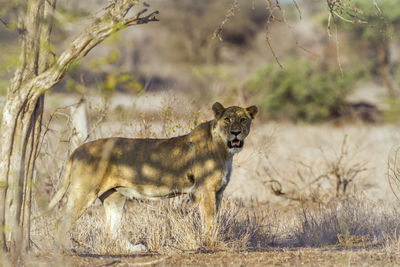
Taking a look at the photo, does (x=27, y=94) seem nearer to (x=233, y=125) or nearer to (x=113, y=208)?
(x=113, y=208)

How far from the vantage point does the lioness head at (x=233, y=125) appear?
6.70 m

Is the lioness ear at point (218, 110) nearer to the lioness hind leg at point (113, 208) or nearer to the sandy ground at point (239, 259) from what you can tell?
the lioness hind leg at point (113, 208)

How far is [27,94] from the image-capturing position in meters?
5.57

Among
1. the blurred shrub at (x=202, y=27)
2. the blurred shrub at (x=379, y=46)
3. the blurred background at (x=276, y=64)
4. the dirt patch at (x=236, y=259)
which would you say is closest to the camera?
the dirt patch at (x=236, y=259)

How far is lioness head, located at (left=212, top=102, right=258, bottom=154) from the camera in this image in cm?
Answer: 670

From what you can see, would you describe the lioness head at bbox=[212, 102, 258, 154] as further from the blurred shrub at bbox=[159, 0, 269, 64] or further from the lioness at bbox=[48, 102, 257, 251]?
the blurred shrub at bbox=[159, 0, 269, 64]

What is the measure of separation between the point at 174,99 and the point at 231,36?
27806 mm

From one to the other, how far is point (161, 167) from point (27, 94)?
75.3 inches

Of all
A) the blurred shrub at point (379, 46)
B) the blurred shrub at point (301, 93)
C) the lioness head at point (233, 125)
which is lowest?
the lioness head at point (233, 125)

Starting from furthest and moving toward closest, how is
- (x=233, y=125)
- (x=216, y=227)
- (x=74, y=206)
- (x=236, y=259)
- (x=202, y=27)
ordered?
(x=202, y=27) < (x=233, y=125) < (x=216, y=227) < (x=74, y=206) < (x=236, y=259)

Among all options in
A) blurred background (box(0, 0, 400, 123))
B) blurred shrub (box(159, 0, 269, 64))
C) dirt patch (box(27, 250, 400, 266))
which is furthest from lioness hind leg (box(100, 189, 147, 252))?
blurred shrub (box(159, 0, 269, 64))

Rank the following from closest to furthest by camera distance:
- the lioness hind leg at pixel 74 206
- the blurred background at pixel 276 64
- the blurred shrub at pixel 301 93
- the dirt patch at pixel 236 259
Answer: the dirt patch at pixel 236 259 < the lioness hind leg at pixel 74 206 < the blurred background at pixel 276 64 < the blurred shrub at pixel 301 93

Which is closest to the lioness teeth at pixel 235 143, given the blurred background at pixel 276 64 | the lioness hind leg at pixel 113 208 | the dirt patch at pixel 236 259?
the dirt patch at pixel 236 259

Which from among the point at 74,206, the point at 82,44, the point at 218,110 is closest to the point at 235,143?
the point at 218,110
